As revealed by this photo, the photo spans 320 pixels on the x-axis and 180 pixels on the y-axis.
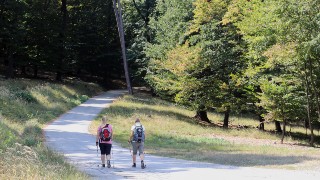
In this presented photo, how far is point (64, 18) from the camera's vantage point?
4747 centimetres

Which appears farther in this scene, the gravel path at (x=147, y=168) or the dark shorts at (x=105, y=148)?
the dark shorts at (x=105, y=148)

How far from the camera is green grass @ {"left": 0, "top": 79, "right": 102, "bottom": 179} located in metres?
7.99

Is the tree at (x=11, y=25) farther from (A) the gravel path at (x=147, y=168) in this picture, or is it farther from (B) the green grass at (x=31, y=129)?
(A) the gravel path at (x=147, y=168)

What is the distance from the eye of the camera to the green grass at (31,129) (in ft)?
26.2

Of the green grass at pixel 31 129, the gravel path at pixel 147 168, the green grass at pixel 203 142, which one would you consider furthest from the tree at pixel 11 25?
the gravel path at pixel 147 168

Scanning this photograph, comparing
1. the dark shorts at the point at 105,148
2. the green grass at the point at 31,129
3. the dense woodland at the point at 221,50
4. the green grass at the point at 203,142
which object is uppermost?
the dense woodland at the point at 221,50

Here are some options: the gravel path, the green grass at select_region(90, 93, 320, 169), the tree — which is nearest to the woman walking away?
the gravel path

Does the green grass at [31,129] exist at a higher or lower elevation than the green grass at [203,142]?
higher

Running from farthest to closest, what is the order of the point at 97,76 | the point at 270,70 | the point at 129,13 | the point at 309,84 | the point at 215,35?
the point at 97,76
the point at 129,13
the point at 215,35
the point at 270,70
the point at 309,84

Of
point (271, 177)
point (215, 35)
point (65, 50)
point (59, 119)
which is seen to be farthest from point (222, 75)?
point (65, 50)

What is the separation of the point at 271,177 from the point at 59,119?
1752cm

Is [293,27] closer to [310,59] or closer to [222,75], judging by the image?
[310,59]

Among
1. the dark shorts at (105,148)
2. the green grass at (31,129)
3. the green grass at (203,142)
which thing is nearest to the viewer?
the green grass at (31,129)

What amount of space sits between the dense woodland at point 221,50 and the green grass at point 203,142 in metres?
2.57
